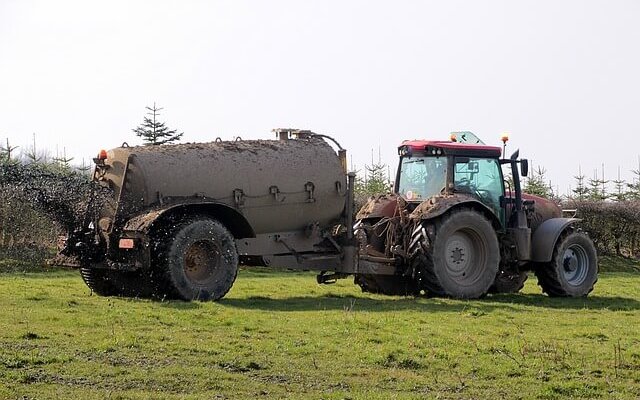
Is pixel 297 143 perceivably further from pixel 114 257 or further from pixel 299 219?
pixel 114 257

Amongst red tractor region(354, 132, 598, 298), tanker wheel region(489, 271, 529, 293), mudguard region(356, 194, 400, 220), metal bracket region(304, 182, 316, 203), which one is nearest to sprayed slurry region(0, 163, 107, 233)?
metal bracket region(304, 182, 316, 203)

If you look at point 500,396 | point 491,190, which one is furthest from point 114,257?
point 500,396

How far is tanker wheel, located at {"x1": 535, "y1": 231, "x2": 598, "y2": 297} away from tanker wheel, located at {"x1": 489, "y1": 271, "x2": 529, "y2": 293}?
0.65m

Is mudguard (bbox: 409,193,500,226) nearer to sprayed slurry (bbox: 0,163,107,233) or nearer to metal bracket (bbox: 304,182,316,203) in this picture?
metal bracket (bbox: 304,182,316,203)

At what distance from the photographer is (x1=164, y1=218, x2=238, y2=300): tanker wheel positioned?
1641cm

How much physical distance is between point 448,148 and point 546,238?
2568 mm

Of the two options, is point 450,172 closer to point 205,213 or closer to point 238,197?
point 238,197

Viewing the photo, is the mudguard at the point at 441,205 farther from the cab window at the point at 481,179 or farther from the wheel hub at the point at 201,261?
the wheel hub at the point at 201,261

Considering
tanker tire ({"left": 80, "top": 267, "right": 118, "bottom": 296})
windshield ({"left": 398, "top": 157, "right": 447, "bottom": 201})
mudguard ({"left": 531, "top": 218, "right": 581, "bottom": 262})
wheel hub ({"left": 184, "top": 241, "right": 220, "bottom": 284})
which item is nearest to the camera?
wheel hub ({"left": 184, "top": 241, "right": 220, "bottom": 284})

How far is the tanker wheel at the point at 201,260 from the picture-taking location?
53.8 ft

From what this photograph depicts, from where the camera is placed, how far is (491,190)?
20219 mm

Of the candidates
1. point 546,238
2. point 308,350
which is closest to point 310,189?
point 546,238

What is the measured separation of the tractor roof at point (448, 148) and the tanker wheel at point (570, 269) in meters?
2.17

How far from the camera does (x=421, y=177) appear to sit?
20.1 m
